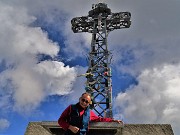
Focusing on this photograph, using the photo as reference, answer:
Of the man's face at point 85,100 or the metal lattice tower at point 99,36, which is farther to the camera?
the metal lattice tower at point 99,36

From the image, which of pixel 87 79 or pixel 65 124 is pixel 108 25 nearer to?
pixel 87 79

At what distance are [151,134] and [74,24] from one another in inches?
743

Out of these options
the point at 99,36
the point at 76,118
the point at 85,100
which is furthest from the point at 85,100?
the point at 99,36

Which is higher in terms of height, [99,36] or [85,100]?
[99,36]

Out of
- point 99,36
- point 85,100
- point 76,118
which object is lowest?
point 76,118

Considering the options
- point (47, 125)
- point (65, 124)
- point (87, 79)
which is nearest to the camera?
point (65, 124)

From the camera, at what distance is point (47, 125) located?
24.1 feet

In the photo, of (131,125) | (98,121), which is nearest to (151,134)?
(131,125)

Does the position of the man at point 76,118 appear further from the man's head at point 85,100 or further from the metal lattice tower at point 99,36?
the metal lattice tower at point 99,36

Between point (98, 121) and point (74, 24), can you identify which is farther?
point (74, 24)

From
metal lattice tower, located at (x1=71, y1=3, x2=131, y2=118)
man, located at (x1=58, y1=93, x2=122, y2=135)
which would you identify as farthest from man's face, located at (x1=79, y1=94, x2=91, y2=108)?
metal lattice tower, located at (x1=71, y1=3, x2=131, y2=118)

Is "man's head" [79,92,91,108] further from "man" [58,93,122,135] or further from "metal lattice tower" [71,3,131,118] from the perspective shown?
"metal lattice tower" [71,3,131,118]

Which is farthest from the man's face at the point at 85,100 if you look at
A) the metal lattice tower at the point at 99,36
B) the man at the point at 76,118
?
the metal lattice tower at the point at 99,36

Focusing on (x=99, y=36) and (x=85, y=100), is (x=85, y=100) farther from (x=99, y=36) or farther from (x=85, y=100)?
(x=99, y=36)
